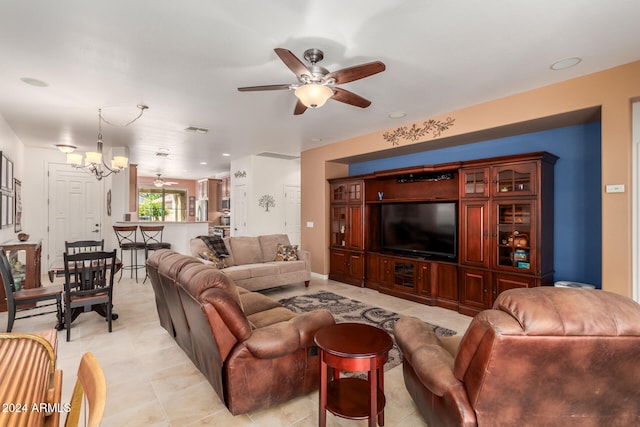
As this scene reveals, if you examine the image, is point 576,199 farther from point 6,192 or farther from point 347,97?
point 6,192

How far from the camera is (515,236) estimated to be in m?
3.79

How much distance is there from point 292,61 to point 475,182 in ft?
10.1

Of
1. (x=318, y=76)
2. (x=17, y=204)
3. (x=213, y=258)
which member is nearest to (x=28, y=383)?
(x=318, y=76)

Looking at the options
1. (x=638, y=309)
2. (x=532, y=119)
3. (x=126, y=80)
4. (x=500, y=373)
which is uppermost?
(x=126, y=80)

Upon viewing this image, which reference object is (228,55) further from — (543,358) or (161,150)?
(161,150)

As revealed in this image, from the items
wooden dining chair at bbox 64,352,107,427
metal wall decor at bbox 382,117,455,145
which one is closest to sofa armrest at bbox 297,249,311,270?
metal wall decor at bbox 382,117,455,145

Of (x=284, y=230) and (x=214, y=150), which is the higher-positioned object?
(x=214, y=150)

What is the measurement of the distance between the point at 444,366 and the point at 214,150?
6.47m

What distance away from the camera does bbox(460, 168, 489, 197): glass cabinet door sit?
4027 mm

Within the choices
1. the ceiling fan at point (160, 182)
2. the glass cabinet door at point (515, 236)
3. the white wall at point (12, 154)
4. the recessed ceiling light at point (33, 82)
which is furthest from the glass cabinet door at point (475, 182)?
the ceiling fan at point (160, 182)

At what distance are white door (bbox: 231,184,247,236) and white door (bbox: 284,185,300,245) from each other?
1.06 metres

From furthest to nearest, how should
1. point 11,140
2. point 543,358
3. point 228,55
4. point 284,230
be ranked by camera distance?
1. point 284,230
2. point 11,140
3. point 228,55
4. point 543,358

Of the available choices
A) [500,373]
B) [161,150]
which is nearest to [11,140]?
[161,150]

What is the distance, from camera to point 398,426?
1973 mm
